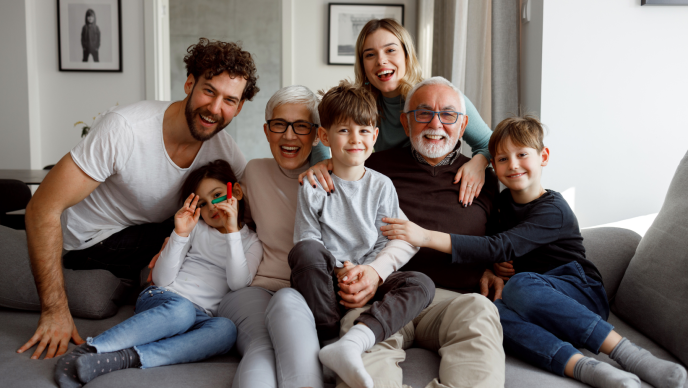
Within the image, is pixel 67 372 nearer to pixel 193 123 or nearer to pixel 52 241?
pixel 52 241

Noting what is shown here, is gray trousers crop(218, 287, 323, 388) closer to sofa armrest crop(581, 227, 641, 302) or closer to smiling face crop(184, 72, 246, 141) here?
smiling face crop(184, 72, 246, 141)

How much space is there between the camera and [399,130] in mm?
2062

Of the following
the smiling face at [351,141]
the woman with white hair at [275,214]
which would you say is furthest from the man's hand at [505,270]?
the woman with white hair at [275,214]

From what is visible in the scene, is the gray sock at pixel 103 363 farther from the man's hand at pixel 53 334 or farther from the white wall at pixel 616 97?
the white wall at pixel 616 97

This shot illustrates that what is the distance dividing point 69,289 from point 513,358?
4.88 feet

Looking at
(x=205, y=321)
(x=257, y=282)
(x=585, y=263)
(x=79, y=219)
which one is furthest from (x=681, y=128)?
(x=79, y=219)

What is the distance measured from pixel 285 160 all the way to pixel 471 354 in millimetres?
933

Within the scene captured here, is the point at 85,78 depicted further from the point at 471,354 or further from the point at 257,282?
the point at 471,354

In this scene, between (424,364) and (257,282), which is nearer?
(424,364)

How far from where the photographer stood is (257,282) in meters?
1.66

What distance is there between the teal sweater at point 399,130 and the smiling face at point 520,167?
0.18m

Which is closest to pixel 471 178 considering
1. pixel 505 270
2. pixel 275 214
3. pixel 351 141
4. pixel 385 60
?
pixel 505 270

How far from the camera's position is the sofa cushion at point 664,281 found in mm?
1352

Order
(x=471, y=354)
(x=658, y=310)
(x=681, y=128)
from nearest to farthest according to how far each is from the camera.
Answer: (x=471, y=354)
(x=658, y=310)
(x=681, y=128)
